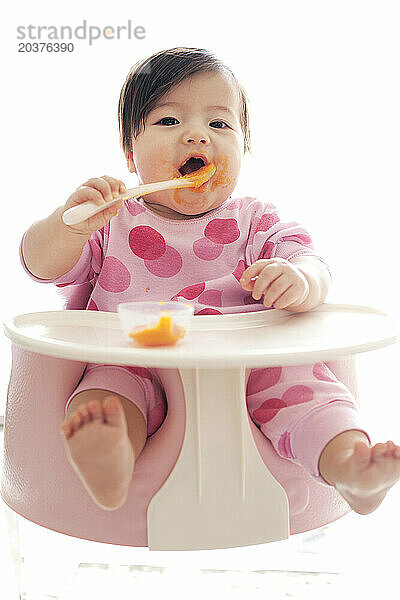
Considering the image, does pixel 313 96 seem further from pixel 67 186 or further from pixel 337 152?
pixel 67 186

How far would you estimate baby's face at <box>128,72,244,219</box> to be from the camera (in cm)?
104

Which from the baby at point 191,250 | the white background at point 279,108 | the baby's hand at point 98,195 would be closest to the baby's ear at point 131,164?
the baby at point 191,250

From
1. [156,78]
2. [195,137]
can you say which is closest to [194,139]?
[195,137]

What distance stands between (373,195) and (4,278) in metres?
0.94

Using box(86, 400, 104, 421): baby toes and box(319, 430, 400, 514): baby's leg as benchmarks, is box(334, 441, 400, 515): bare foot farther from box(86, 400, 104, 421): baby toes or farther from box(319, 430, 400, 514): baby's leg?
box(86, 400, 104, 421): baby toes

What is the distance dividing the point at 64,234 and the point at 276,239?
0.31m

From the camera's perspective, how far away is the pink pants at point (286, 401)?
0.84 metres

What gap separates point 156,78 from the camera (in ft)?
3.52

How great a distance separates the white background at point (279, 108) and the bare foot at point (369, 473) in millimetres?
900

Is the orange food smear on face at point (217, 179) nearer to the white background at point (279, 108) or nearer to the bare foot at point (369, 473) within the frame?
the bare foot at point (369, 473)

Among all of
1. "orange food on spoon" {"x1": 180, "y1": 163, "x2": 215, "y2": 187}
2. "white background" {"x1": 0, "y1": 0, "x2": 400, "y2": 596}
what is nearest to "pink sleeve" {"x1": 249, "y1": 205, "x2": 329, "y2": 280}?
"orange food on spoon" {"x1": 180, "y1": 163, "x2": 215, "y2": 187}

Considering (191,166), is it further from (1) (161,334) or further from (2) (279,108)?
(2) (279,108)

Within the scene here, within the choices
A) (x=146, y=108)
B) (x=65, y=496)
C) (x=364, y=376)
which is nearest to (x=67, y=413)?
(x=65, y=496)

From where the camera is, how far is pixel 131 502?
0.83 metres
